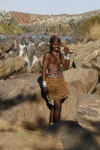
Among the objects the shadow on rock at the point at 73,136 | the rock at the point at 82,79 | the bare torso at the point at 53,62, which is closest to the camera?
the shadow on rock at the point at 73,136

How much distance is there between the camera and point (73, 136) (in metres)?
5.45

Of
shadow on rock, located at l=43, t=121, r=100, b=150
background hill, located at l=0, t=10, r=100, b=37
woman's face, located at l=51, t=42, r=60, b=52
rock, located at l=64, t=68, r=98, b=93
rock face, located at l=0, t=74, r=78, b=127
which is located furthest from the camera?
background hill, located at l=0, t=10, r=100, b=37

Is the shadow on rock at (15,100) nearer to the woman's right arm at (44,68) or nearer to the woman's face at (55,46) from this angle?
the woman's right arm at (44,68)

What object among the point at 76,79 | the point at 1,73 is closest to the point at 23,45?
the point at 1,73

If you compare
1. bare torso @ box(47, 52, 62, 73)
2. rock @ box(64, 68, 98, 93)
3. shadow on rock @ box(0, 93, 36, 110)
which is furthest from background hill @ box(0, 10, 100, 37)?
shadow on rock @ box(0, 93, 36, 110)

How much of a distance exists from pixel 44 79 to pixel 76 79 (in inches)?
135

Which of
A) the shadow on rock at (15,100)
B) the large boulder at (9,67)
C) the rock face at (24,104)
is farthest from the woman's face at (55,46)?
the large boulder at (9,67)

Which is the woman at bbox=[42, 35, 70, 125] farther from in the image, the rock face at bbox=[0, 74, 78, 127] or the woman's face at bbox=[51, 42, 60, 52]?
the rock face at bbox=[0, 74, 78, 127]

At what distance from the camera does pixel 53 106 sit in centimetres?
679

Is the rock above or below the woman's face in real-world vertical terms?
below

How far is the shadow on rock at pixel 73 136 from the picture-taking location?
17.2 feet

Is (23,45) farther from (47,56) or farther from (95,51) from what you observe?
(47,56)

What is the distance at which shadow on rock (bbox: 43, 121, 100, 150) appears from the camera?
5.24 m

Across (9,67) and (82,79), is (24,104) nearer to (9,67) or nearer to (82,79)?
(82,79)
